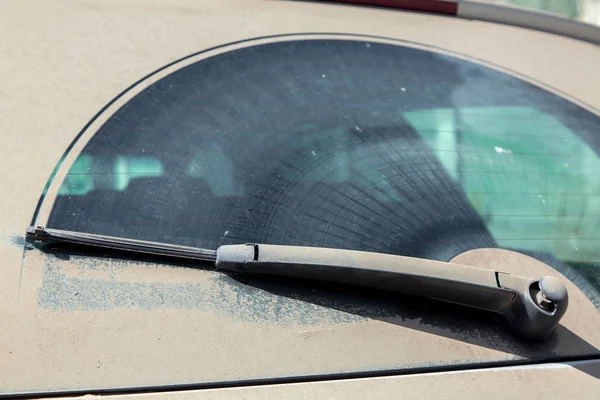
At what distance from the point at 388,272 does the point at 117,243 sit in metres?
0.79

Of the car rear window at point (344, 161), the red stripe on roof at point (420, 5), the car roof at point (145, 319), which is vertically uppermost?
the red stripe on roof at point (420, 5)

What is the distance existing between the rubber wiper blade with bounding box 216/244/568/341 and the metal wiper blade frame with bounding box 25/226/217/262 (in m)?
0.08

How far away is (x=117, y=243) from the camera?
1989mm

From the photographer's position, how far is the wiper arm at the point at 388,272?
6.37ft

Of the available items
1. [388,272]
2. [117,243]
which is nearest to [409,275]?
[388,272]

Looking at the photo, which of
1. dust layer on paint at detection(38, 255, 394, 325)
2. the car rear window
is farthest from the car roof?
the car rear window

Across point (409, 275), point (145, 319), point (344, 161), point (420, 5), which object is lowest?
point (145, 319)

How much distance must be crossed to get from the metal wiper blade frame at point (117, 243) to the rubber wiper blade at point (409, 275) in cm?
8

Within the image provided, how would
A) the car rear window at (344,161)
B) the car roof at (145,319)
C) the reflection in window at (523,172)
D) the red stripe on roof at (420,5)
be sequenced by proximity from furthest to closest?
the red stripe on roof at (420,5) → the reflection in window at (523,172) → the car rear window at (344,161) → the car roof at (145,319)

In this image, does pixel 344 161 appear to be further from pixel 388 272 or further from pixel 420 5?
pixel 420 5

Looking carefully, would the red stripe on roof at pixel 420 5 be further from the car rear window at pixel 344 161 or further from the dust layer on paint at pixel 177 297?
the dust layer on paint at pixel 177 297

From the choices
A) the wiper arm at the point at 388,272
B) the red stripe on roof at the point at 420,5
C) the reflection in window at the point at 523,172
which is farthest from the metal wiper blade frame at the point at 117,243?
the red stripe on roof at the point at 420,5

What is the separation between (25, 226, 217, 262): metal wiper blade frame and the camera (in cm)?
197

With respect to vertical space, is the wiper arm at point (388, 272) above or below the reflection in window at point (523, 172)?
below
